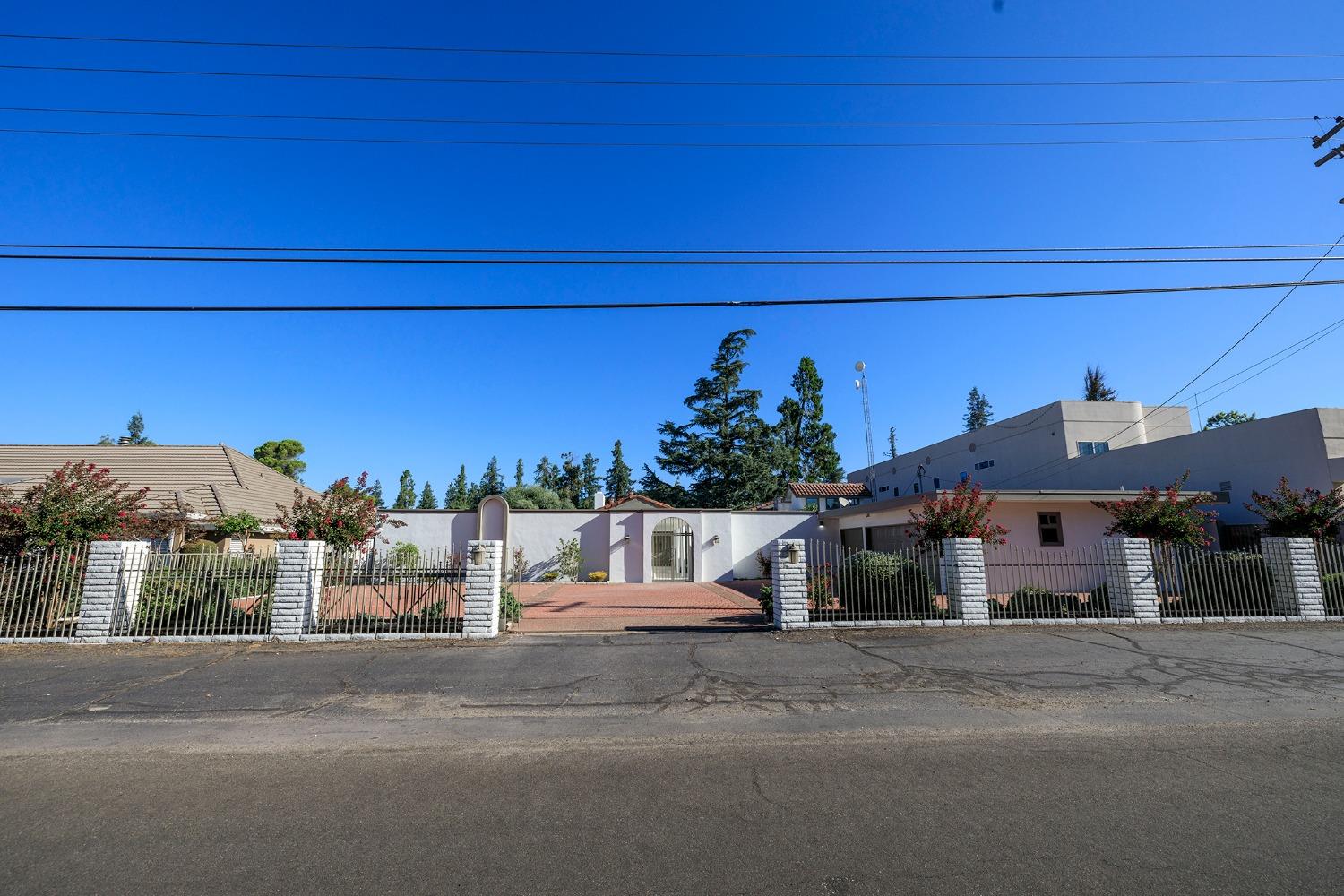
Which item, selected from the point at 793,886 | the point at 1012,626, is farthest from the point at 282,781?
the point at 1012,626

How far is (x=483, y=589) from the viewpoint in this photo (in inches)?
412

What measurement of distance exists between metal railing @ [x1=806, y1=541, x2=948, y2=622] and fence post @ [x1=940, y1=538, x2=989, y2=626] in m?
0.27

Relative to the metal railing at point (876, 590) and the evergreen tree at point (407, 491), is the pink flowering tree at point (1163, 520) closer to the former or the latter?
the metal railing at point (876, 590)

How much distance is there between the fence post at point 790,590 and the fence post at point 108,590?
11175 mm

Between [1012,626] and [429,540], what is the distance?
20.0 metres

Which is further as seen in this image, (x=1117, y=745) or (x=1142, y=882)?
(x=1117, y=745)

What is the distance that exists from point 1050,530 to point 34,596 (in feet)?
77.5

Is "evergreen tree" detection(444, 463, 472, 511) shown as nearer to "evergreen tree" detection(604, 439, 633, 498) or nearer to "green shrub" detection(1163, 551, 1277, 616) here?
"evergreen tree" detection(604, 439, 633, 498)

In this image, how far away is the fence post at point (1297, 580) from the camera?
11.8 metres

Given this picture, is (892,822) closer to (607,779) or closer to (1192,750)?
(607,779)

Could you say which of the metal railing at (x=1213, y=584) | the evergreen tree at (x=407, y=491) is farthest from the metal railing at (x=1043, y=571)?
the evergreen tree at (x=407, y=491)

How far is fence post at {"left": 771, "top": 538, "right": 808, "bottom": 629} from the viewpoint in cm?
1086

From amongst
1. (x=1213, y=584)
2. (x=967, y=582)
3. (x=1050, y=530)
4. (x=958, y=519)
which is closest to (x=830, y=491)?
(x=1050, y=530)

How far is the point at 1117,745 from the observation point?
5.21m
